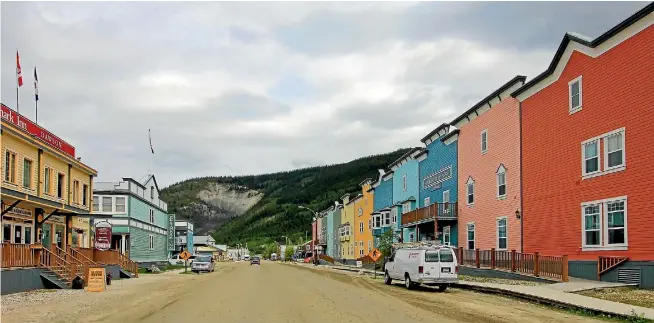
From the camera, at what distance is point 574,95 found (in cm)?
2947

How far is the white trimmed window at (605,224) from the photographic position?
83.8ft

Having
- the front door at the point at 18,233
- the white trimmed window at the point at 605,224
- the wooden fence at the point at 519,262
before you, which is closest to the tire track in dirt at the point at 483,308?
the wooden fence at the point at 519,262

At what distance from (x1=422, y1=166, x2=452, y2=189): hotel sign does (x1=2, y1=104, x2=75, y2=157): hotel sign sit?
83.4ft

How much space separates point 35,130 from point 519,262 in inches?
974

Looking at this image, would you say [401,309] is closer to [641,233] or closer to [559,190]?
[641,233]

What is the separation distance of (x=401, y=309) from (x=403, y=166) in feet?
141

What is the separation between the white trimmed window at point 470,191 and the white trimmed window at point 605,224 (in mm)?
14287

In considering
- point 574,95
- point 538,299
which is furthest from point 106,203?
point 538,299

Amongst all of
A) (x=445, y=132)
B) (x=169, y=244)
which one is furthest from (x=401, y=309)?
(x=169, y=244)

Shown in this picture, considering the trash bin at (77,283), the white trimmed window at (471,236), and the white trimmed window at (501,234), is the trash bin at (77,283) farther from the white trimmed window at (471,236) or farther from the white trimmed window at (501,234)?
the white trimmed window at (471,236)

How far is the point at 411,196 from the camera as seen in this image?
5697 cm

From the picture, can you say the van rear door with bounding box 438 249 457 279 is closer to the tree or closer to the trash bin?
the trash bin

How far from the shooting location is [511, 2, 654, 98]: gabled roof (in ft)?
79.0

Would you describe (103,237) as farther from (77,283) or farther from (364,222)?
(364,222)
